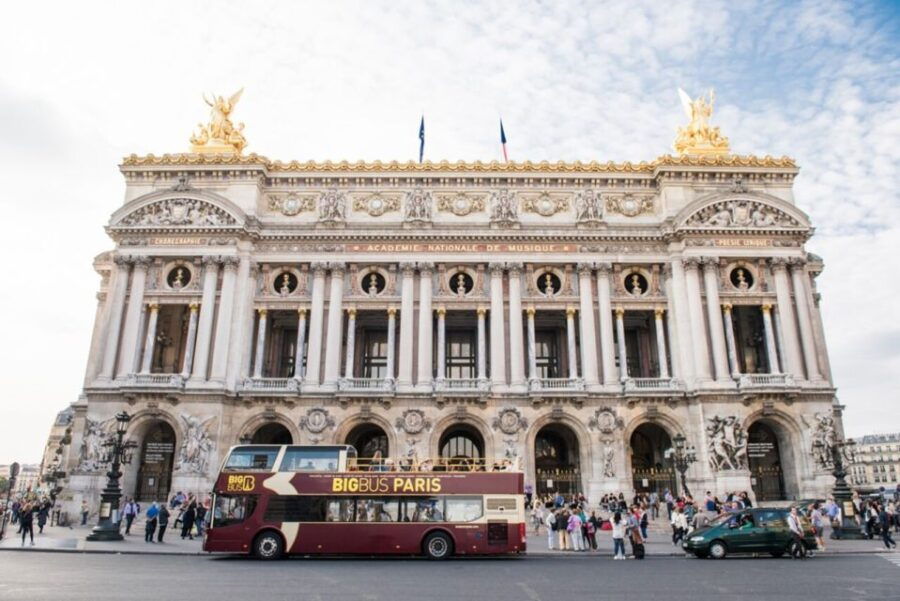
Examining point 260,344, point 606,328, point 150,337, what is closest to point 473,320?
point 606,328

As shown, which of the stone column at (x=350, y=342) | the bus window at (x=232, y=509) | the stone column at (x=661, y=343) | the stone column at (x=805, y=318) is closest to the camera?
the bus window at (x=232, y=509)

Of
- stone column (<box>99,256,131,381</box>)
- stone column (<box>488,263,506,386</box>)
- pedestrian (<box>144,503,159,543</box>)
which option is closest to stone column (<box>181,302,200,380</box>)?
stone column (<box>99,256,131,381</box>)

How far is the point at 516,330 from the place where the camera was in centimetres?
4053

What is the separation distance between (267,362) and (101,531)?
57.9 feet

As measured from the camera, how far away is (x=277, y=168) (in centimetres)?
4359

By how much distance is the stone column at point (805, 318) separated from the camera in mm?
39375

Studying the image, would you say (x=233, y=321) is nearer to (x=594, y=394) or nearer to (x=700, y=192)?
(x=594, y=394)

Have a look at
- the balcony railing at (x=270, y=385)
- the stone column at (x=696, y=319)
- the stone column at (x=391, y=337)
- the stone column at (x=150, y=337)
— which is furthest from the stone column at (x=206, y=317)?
the stone column at (x=696, y=319)

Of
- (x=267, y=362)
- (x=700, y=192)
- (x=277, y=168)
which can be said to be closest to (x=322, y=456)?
(x=267, y=362)

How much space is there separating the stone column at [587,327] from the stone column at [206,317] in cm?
2271

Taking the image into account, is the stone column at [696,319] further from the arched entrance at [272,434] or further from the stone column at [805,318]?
the arched entrance at [272,434]

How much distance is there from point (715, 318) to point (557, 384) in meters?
10.4

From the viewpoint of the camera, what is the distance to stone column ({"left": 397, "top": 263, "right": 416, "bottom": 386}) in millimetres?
39688

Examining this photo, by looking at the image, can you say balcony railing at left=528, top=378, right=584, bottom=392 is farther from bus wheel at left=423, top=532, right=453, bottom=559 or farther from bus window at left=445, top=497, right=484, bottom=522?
bus wheel at left=423, top=532, right=453, bottom=559
